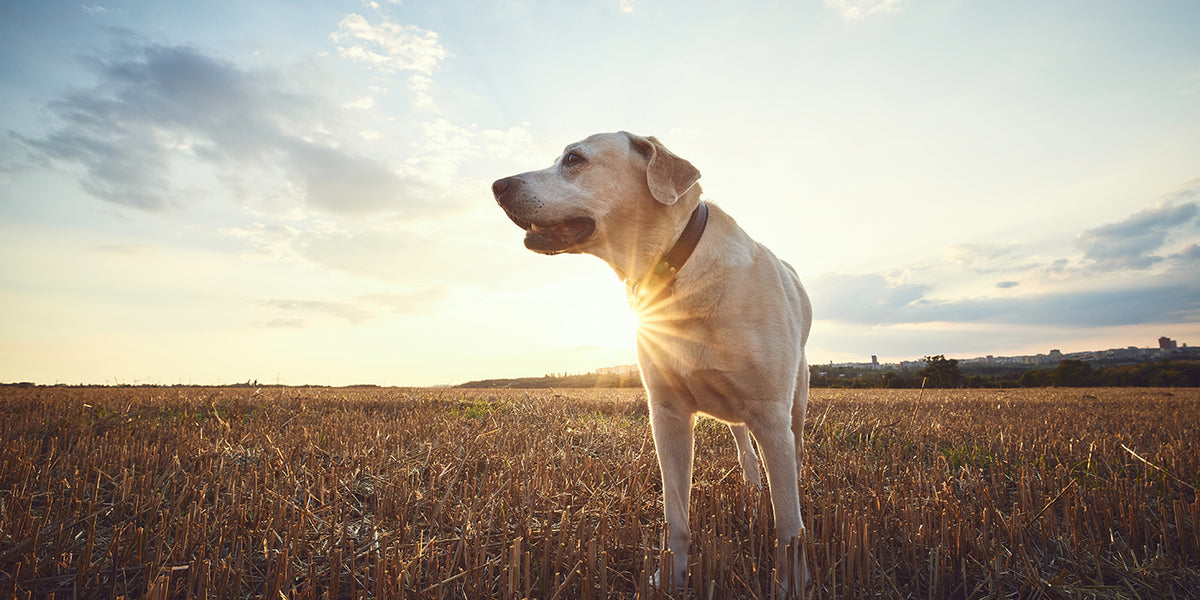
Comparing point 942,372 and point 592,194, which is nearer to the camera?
point 592,194

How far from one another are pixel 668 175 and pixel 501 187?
3.28 feet

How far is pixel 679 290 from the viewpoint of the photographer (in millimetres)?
2955


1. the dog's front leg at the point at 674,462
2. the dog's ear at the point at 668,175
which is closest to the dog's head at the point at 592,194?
the dog's ear at the point at 668,175

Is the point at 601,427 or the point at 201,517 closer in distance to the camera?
the point at 201,517

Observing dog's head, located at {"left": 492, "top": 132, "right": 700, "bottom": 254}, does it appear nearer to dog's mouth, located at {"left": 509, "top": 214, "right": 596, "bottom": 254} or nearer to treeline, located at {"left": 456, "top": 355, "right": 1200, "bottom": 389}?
dog's mouth, located at {"left": 509, "top": 214, "right": 596, "bottom": 254}

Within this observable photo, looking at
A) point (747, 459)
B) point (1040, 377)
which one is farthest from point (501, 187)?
point (1040, 377)

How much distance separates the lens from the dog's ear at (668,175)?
3.00 m

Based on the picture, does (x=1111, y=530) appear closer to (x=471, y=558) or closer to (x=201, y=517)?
(x=471, y=558)

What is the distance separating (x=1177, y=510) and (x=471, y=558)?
3.94 metres

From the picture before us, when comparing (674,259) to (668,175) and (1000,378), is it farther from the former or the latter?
(1000,378)

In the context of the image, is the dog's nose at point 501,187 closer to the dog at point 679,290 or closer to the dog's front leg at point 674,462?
the dog at point 679,290

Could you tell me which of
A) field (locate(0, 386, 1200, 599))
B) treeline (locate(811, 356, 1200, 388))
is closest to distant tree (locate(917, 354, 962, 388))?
treeline (locate(811, 356, 1200, 388))

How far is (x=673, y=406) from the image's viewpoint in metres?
3.13

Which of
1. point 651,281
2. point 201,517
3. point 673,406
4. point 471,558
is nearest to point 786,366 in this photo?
point 673,406
